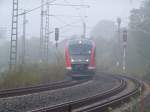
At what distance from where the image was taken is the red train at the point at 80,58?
30.4m

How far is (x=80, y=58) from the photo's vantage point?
30.7 m

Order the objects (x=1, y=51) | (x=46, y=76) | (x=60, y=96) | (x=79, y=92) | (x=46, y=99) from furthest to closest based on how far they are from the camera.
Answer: (x=1, y=51) < (x=46, y=76) < (x=79, y=92) < (x=60, y=96) < (x=46, y=99)

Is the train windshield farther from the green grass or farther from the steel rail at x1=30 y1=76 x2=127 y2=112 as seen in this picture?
the steel rail at x1=30 y1=76 x2=127 y2=112

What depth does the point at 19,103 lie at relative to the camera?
16.7 meters

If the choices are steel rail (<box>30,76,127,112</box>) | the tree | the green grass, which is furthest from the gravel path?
the tree

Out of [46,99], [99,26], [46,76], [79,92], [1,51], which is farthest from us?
[99,26]

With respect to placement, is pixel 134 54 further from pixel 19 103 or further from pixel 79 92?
pixel 19 103

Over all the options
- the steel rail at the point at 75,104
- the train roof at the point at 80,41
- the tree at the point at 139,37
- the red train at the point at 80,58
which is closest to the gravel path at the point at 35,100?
the steel rail at the point at 75,104

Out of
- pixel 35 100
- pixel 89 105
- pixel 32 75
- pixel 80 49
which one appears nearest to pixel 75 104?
pixel 89 105

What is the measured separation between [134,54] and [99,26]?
8481cm

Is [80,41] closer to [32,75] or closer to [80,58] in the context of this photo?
[80,58]

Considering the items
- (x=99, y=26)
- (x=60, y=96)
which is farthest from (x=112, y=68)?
(x=99, y=26)

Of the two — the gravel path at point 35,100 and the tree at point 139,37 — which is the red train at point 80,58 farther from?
the tree at point 139,37

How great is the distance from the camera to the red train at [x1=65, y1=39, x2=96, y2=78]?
99.9 ft
